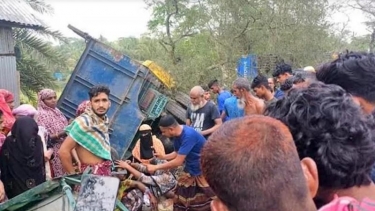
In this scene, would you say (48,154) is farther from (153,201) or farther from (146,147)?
(153,201)

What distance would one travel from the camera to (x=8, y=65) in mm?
8320

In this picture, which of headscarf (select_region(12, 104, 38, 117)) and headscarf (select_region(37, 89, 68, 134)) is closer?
headscarf (select_region(12, 104, 38, 117))

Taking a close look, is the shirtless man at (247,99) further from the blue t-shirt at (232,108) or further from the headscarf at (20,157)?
the headscarf at (20,157)

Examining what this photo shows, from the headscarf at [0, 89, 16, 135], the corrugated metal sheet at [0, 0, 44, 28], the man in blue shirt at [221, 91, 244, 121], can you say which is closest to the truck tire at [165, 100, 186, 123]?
the man in blue shirt at [221, 91, 244, 121]

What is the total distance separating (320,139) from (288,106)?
5.1 inches

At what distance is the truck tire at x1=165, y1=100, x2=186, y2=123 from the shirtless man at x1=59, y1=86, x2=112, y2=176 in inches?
149

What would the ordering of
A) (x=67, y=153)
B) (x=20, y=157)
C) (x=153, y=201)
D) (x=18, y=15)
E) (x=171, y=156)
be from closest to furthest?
(x=67, y=153) → (x=20, y=157) → (x=153, y=201) → (x=171, y=156) → (x=18, y=15)

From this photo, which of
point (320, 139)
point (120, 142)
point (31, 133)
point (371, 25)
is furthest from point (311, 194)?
point (371, 25)

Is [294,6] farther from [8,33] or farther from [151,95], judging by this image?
[8,33]

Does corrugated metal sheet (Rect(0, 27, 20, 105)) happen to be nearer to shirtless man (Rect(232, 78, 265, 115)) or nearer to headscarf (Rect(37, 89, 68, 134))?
headscarf (Rect(37, 89, 68, 134))

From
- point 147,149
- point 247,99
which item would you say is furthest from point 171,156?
point 247,99

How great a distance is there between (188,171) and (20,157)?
151 centimetres

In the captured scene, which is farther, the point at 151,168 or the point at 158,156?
the point at 158,156

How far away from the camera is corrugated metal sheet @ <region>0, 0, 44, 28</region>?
7875 millimetres
